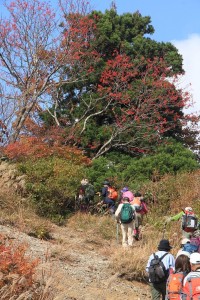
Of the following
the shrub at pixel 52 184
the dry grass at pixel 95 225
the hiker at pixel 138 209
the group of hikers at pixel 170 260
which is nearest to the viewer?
the group of hikers at pixel 170 260

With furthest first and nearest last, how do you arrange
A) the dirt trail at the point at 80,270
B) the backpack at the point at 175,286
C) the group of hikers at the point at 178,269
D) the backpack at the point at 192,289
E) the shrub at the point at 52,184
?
the shrub at the point at 52,184 → the dirt trail at the point at 80,270 → the backpack at the point at 175,286 → the group of hikers at the point at 178,269 → the backpack at the point at 192,289

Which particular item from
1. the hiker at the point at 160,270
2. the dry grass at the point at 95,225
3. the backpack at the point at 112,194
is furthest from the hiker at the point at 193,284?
the backpack at the point at 112,194

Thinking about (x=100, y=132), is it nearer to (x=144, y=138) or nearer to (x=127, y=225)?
(x=144, y=138)

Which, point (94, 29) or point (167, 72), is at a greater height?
point (94, 29)

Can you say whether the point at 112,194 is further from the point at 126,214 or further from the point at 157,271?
the point at 157,271

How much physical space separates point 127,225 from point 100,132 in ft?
30.1

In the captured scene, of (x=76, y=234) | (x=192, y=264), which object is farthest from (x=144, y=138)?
(x=192, y=264)

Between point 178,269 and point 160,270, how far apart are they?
0.96 metres

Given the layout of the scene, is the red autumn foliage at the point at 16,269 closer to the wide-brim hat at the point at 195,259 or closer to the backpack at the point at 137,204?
the wide-brim hat at the point at 195,259

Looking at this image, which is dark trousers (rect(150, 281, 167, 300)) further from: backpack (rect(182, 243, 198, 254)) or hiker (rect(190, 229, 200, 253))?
hiker (rect(190, 229, 200, 253))

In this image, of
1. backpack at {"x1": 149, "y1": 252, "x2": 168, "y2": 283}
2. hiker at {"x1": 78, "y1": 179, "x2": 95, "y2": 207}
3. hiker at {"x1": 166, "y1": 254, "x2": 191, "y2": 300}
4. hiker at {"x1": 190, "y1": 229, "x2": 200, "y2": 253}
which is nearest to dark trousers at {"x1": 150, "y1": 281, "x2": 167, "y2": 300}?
backpack at {"x1": 149, "y1": 252, "x2": 168, "y2": 283}

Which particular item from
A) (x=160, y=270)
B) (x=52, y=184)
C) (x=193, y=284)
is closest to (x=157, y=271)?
(x=160, y=270)

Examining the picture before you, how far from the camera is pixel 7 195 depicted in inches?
632

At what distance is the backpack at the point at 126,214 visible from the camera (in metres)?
13.6
